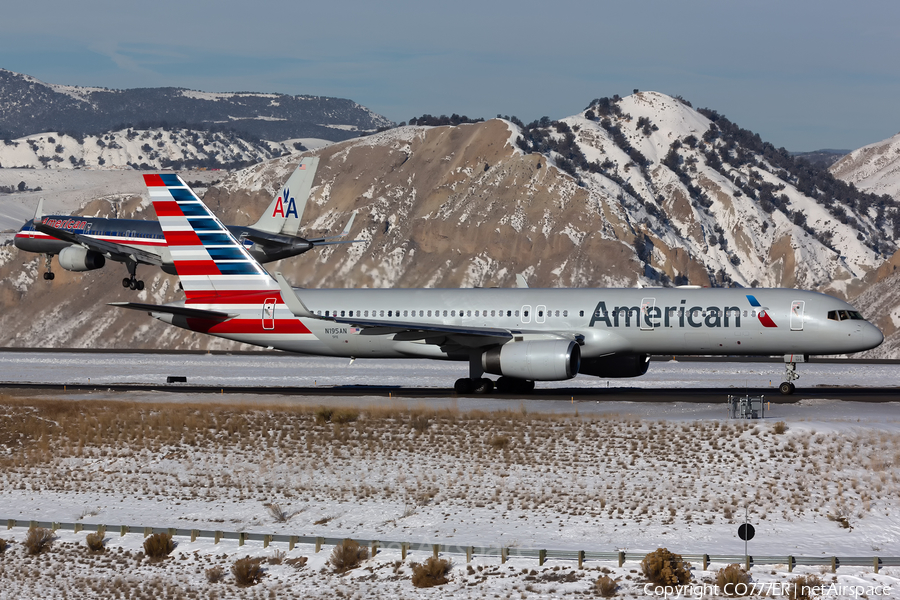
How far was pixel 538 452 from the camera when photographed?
33281 millimetres

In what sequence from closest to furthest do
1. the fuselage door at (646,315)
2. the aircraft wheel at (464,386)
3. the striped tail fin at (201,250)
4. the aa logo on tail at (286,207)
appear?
the fuselage door at (646,315) < the aircraft wheel at (464,386) < the striped tail fin at (201,250) < the aa logo on tail at (286,207)

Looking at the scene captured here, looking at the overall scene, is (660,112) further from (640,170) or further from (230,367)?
(230,367)

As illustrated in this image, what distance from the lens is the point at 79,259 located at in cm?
7325

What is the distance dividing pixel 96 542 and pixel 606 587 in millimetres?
14544

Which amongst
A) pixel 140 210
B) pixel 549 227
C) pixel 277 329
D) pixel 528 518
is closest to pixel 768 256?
pixel 549 227

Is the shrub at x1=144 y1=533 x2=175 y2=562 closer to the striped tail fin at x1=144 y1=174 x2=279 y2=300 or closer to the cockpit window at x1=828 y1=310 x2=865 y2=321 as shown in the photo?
the striped tail fin at x1=144 y1=174 x2=279 y2=300

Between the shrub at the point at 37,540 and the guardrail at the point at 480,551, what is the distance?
0.43 meters

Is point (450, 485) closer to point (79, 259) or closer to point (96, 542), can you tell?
point (96, 542)

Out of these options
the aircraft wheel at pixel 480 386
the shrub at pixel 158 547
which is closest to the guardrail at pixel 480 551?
the shrub at pixel 158 547

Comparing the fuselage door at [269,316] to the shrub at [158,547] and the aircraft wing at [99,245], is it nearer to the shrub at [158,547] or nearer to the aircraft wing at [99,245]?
the shrub at [158,547]

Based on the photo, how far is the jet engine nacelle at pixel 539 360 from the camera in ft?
130

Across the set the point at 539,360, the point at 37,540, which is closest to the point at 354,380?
the point at 539,360

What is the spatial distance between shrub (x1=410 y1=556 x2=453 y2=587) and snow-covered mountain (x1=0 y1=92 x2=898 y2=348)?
88.4 meters

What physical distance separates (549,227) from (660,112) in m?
60.0
